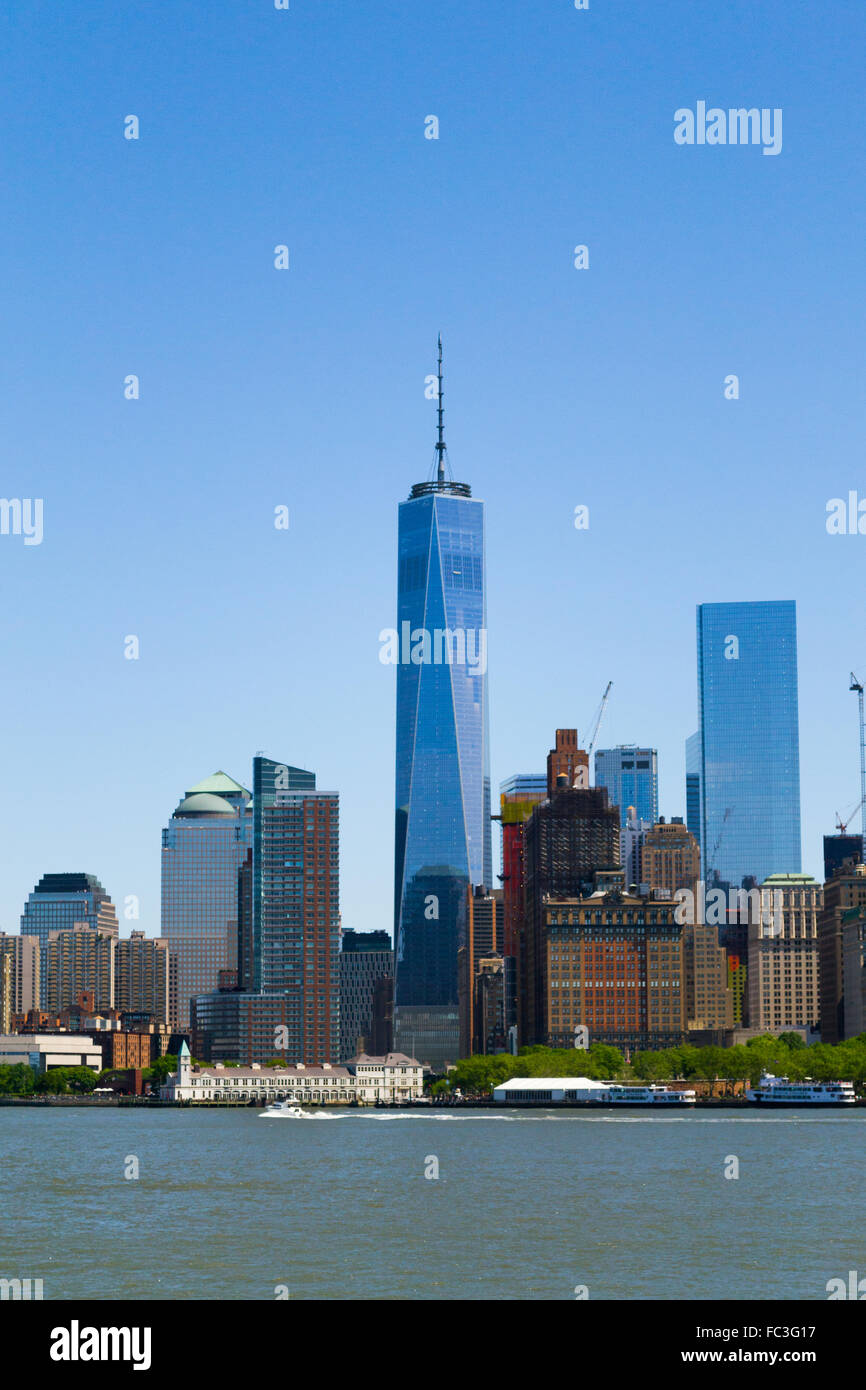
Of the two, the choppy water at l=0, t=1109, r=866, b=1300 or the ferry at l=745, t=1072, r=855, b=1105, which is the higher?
the choppy water at l=0, t=1109, r=866, b=1300

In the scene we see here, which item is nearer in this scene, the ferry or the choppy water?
the choppy water

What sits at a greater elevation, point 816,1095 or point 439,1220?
point 439,1220

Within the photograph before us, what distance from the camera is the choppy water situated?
4409 centimetres

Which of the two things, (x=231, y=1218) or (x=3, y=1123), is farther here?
(x=3, y=1123)

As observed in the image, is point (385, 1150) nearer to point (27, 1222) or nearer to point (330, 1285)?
point (27, 1222)

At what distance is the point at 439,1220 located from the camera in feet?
195

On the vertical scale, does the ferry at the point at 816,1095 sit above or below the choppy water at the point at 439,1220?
below

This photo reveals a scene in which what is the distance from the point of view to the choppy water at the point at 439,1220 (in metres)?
44.1

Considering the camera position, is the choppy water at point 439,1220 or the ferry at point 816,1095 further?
the ferry at point 816,1095

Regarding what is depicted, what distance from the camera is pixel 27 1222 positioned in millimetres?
59406

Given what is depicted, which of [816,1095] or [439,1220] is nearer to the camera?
[439,1220]
